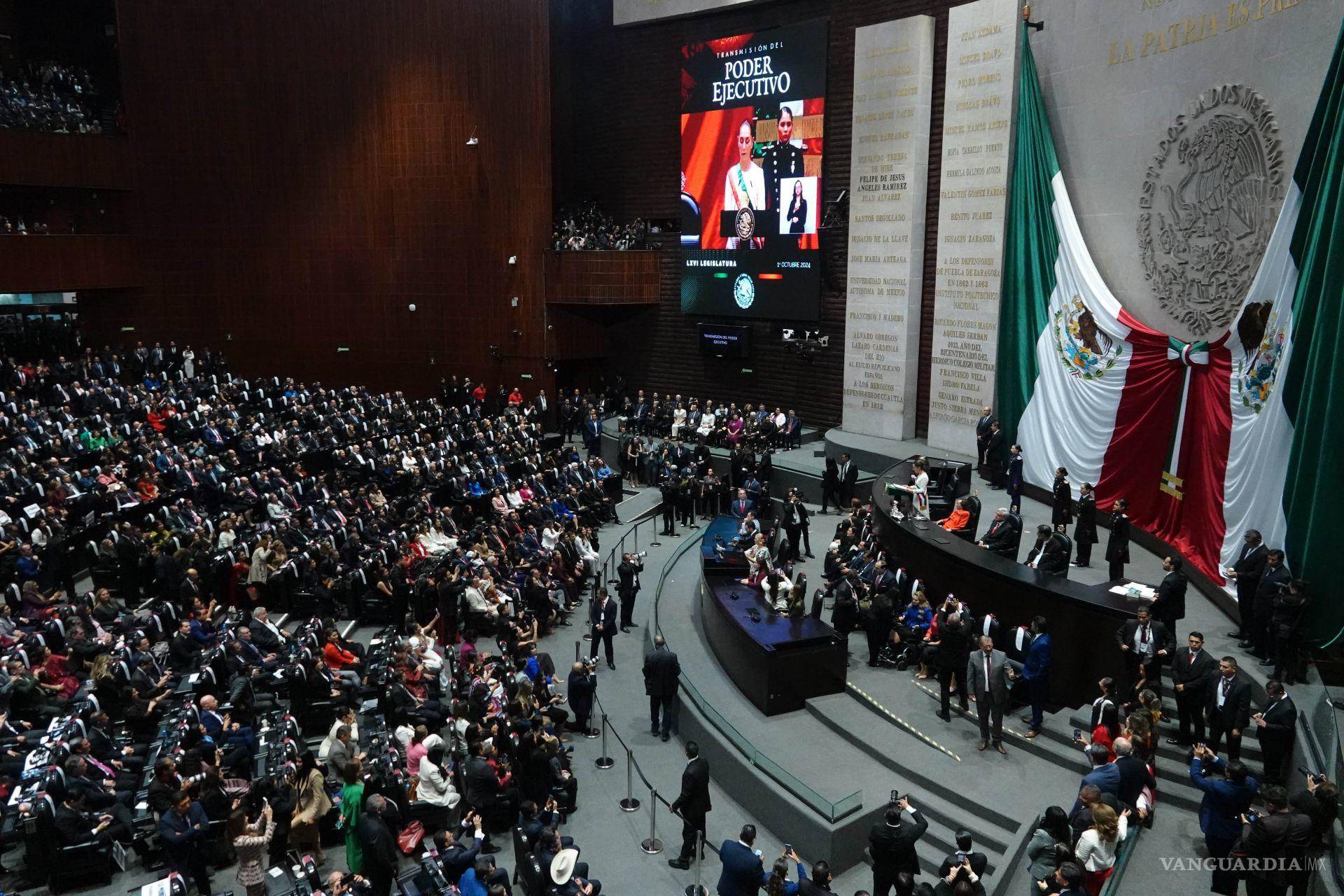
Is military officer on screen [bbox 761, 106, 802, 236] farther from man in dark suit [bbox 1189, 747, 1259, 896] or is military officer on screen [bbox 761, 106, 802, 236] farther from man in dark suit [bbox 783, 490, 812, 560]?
man in dark suit [bbox 1189, 747, 1259, 896]

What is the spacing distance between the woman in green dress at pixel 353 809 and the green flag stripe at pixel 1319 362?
9.53 meters

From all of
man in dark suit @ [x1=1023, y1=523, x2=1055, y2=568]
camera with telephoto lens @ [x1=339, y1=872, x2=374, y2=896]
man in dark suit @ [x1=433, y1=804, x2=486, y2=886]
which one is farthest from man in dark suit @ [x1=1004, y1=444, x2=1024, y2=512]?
camera with telephoto lens @ [x1=339, y1=872, x2=374, y2=896]

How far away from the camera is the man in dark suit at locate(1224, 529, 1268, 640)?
10578 millimetres

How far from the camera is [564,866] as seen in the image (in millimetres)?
7848

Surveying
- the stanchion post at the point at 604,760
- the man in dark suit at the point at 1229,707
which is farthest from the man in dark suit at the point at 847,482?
the man in dark suit at the point at 1229,707

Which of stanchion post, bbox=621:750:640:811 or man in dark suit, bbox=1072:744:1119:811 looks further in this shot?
stanchion post, bbox=621:750:640:811

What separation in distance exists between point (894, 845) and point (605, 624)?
20.6 feet

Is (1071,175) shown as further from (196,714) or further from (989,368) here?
(196,714)

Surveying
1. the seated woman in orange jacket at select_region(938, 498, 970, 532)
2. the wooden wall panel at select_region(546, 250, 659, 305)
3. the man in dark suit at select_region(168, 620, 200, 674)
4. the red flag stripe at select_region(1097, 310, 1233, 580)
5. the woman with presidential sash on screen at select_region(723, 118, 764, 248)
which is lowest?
the man in dark suit at select_region(168, 620, 200, 674)

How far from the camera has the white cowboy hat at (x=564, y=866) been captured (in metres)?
7.80

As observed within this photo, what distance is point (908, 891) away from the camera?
24.3 ft

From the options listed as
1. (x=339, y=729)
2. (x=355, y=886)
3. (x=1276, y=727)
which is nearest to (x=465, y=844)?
(x=355, y=886)

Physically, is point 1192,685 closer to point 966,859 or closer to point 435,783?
point 966,859

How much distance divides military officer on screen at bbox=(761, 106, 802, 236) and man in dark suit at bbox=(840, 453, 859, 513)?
25.3 feet
